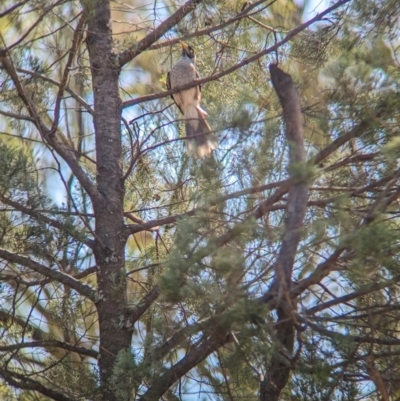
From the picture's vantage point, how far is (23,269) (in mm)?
4270

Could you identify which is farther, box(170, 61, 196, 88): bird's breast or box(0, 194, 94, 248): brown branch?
box(170, 61, 196, 88): bird's breast

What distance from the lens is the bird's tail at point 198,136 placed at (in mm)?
3744

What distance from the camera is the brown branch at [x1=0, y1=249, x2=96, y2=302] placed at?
3.77 meters

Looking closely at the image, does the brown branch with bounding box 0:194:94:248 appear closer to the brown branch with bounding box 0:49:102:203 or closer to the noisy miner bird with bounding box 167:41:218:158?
the brown branch with bounding box 0:49:102:203

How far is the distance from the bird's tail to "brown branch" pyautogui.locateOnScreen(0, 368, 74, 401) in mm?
1345

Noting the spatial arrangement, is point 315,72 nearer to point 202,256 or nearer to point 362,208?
point 362,208

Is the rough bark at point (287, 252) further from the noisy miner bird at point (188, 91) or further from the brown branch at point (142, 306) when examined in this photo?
the noisy miner bird at point (188, 91)

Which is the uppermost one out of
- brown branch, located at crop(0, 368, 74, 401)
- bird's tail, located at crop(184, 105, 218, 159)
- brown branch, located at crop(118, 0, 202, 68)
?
brown branch, located at crop(118, 0, 202, 68)

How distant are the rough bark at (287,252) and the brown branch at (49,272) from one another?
1.19m

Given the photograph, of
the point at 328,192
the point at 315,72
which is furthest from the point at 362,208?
the point at 315,72

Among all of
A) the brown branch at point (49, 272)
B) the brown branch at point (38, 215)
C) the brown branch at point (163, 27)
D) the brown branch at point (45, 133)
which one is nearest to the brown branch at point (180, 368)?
the brown branch at point (49, 272)

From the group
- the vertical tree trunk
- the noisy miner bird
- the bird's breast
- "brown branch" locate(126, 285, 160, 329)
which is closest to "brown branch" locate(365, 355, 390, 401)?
"brown branch" locate(126, 285, 160, 329)

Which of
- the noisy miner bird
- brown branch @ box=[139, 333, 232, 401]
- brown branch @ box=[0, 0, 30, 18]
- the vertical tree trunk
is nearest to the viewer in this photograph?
brown branch @ box=[139, 333, 232, 401]

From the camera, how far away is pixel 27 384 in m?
3.64
